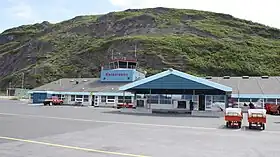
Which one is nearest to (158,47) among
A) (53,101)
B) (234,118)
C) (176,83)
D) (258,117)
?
(53,101)

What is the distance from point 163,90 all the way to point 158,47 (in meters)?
54.6

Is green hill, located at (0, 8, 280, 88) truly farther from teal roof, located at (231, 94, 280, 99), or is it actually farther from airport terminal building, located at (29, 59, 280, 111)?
teal roof, located at (231, 94, 280, 99)

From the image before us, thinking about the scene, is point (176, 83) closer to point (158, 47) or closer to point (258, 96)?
point (258, 96)

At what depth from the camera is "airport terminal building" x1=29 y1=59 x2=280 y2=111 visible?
36.5 meters

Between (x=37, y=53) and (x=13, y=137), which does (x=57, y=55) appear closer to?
(x=37, y=53)

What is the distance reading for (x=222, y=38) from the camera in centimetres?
11025

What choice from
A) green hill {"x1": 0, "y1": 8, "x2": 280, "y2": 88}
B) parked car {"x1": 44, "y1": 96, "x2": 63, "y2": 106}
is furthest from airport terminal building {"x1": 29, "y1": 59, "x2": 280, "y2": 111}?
green hill {"x1": 0, "y1": 8, "x2": 280, "y2": 88}

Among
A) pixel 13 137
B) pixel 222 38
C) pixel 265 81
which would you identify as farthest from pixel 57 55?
pixel 13 137

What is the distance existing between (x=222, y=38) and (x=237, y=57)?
55.7ft

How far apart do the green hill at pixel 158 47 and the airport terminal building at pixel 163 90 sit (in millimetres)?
26622

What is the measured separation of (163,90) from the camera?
40188mm

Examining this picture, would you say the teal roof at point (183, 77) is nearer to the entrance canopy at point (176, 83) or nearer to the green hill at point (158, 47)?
the entrance canopy at point (176, 83)

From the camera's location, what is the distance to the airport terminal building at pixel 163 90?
3650 centimetres

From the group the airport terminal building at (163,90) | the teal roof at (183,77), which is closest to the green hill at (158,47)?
the airport terminal building at (163,90)
